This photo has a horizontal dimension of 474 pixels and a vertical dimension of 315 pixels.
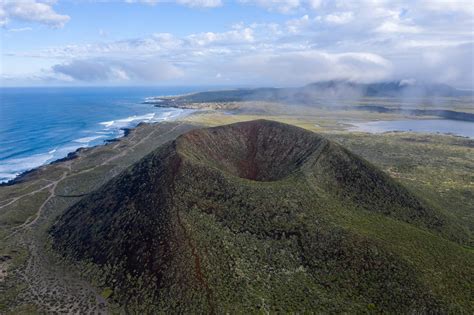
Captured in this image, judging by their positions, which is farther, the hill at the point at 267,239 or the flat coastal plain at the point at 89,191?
the flat coastal plain at the point at 89,191

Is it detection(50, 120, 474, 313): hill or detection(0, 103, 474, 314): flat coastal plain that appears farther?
detection(0, 103, 474, 314): flat coastal plain

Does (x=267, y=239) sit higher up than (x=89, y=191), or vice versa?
(x=267, y=239)

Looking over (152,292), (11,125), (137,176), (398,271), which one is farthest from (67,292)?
(11,125)

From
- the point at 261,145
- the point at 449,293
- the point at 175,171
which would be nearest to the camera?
the point at 449,293

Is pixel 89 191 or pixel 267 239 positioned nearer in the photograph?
pixel 267 239

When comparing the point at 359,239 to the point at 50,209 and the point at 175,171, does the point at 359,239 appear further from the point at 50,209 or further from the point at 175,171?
the point at 50,209

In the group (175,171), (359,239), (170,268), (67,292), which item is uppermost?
(175,171)

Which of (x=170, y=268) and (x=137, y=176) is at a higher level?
(x=137, y=176)

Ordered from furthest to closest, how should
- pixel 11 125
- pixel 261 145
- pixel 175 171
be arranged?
pixel 11 125 < pixel 261 145 < pixel 175 171
